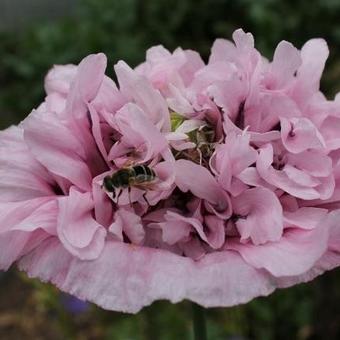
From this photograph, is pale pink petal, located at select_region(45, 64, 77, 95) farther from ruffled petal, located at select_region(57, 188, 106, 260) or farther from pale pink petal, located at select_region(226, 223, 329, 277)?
pale pink petal, located at select_region(226, 223, 329, 277)

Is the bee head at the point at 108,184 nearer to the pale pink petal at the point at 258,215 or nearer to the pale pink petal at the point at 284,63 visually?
the pale pink petal at the point at 258,215

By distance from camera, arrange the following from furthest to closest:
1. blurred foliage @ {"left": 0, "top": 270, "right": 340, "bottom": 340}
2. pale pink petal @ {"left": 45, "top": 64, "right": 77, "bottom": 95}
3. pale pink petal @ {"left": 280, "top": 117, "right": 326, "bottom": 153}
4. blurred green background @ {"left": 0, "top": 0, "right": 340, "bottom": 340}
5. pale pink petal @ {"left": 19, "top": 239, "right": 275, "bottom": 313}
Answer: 1. blurred green background @ {"left": 0, "top": 0, "right": 340, "bottom": 340}
2. blurred foliage @ {"left": 0, "top": 270, "right": 340, "bottom": 340}
3. pale pink petal @ {"left": 45, "top": 64, "right": 77, "bottom": 95}
4. pale pink petal @ {"left": 280, "top": 117, "right": 326, "bottom": 153}
5. pale pink petal @ {"left": 19, "top": 239, "right": 275, "bottom": 313}

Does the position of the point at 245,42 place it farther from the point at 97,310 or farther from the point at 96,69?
the point at 97,310

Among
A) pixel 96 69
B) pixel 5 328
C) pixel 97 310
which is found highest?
pixel 96 69

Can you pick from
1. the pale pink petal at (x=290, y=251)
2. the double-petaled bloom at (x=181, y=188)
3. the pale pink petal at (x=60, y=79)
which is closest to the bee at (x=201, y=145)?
the double-petaled bloom at (x=181, y=188)

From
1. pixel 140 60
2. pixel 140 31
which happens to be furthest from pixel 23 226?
pixel 140 31

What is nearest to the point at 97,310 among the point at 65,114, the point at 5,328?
the point at 5,328

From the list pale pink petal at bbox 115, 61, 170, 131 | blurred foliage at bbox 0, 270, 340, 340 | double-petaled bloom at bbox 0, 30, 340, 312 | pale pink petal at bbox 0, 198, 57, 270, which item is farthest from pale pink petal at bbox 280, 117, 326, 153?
blurred foliage at bbox 0, 270, 340, 340
